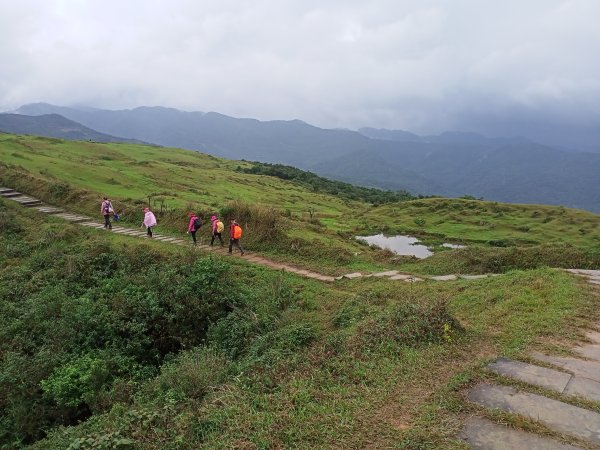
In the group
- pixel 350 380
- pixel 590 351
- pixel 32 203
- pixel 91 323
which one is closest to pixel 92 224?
pixel 32 203

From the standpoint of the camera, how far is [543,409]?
6301 millimetres

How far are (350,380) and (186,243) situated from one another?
15447 mm

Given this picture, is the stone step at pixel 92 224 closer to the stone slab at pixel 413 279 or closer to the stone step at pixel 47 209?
the stone step at pixel 47 209

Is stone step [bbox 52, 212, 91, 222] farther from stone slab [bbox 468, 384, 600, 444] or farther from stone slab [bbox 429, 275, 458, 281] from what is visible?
stone slab [bbox 468, 384, 600, 444]

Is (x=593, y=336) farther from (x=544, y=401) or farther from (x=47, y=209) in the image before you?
(x=47, y=209)

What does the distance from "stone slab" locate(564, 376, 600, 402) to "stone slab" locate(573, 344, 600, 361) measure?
1.06 m

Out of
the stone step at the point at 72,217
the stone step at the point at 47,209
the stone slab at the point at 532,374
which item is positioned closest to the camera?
the stone slab at the point at 532,374

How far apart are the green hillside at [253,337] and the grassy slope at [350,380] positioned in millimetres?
33

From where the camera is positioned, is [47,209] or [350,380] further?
[47,209]

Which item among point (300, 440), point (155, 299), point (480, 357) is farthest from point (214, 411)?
point (155, 299)

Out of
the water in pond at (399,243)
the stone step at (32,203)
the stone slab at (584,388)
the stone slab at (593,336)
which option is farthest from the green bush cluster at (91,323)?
the water in pond at (399,243)

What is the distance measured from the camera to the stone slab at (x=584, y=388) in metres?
6.68

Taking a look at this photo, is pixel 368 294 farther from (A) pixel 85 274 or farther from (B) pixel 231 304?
(A) pixel 85 274

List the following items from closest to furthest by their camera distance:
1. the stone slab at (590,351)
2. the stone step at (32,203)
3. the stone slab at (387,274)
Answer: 1. the stone slab at (590,351)
2. the stone slab at (387,274)
3. the stone step at (32,203)
